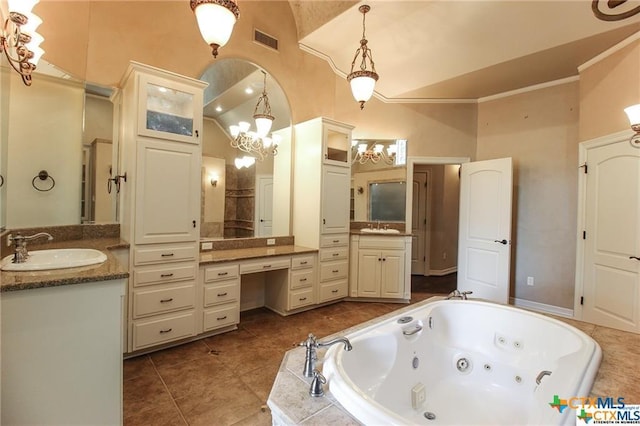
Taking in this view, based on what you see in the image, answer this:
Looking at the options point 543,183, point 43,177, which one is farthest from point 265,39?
point 543,183

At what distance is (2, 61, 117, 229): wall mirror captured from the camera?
212cm

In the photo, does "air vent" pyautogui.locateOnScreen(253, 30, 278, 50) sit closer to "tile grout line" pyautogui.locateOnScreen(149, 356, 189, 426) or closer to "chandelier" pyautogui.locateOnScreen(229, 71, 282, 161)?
"chandelier" pyautogui.locateOnScreen(229, 71, 282, 161)

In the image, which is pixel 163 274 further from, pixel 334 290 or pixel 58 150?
pixel 334 290

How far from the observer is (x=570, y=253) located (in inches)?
144

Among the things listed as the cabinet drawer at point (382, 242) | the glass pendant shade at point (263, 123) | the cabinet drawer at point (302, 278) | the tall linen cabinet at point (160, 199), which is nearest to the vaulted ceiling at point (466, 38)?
the glass pendant shade at point (263, 123)

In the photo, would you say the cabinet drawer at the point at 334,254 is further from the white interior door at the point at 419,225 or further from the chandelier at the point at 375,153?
the white interior door at the point at 419,225

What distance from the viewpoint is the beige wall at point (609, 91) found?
2772 millimetres

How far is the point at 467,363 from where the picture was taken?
2229 millimetres

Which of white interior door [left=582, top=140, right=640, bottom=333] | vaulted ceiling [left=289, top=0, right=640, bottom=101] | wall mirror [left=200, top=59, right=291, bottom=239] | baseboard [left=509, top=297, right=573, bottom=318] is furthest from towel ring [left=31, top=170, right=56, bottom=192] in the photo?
baseboard [left=509, top=297, right=573, bottom=318]

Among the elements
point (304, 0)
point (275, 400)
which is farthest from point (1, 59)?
point (304, 0)

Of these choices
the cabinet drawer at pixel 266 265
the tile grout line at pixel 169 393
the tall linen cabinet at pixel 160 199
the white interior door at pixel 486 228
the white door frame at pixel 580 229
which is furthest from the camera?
the white interior door at pixel 486 228

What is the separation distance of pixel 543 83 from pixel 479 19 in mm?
1616

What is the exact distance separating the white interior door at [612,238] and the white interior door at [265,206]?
11.7 ft

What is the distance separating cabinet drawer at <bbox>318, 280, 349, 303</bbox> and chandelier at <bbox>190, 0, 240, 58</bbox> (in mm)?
2800
